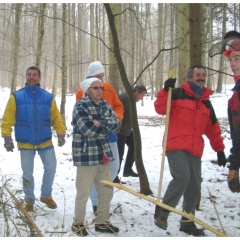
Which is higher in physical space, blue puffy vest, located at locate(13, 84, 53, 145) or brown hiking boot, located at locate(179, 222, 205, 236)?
blue puffy vest, located at locate(13, 84, 53, 145)

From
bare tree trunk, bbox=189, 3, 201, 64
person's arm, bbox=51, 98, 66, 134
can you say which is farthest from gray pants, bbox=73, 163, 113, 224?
bare tree trunk, bbox=189, 3, 201, 64

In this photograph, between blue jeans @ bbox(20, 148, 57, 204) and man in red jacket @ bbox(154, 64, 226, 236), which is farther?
blue jeans @ bbox(20, 148, 57, 204)

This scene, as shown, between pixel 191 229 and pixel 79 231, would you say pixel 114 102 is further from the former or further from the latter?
pixel 191 229

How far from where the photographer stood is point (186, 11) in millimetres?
6070

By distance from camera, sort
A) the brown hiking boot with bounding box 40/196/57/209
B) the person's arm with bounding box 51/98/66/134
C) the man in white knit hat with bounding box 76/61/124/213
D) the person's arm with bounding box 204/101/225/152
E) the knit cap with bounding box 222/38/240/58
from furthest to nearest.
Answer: the person's arm with bounding box 51/98/66/134 < the brown hiking boot with bounding box 40/196/57/209 < the man in white knit hat with bounding box 76/61/124/213 < the person's arm with bounding box 204/101/225/152 < the knit cap with bounding box 222/38/240/58

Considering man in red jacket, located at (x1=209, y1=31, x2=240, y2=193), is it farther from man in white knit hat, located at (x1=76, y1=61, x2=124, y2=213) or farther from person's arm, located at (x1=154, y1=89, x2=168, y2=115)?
man in white knit hat, located at (x1=76, y1=61, x2=124, y2=213)

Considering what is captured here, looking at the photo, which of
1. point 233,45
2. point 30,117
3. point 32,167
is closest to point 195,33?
point 233,45

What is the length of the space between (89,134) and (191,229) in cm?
159

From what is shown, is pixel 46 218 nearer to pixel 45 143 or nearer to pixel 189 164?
pixel 45 143

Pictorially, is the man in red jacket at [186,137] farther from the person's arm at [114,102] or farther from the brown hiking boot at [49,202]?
the brown hiking boot at [49,202]

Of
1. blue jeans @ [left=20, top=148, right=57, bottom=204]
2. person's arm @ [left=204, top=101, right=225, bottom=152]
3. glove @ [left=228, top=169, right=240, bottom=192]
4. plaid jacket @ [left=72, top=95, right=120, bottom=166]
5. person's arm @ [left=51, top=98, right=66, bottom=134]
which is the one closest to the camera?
glove @ [left=228, top=169, right=240, bottom=192]

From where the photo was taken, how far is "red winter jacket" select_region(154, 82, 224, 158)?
11.2 feet

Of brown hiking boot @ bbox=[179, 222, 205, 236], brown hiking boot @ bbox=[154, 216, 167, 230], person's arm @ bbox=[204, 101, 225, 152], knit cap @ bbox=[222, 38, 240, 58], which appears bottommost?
brown hiking boot @ bbox=[179, 222, 205, 236]

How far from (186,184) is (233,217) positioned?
A: 1.14m
